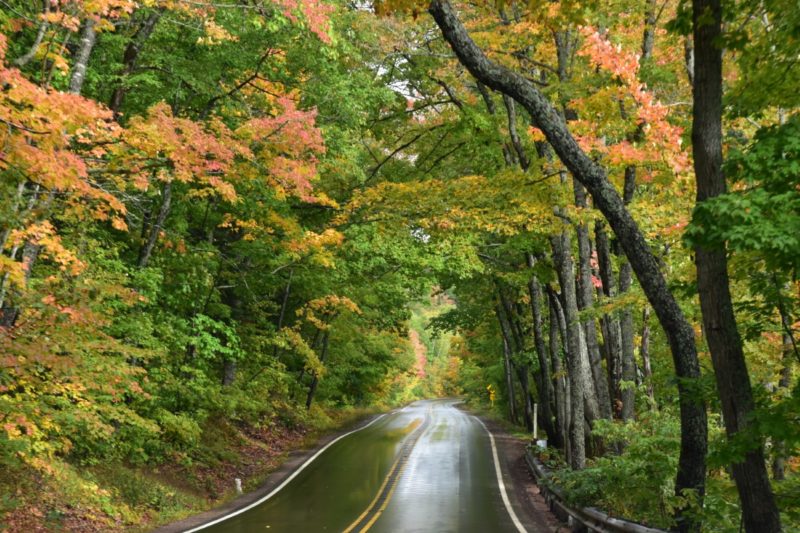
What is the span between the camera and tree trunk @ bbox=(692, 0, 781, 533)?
589 centimetres

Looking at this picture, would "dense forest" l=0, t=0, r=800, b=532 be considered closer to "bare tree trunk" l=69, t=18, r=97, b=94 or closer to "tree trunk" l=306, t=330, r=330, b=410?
"bare tree trunk" l=69, t=18, r=97, b=94

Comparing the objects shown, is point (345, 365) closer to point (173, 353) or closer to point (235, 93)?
point (173, 353)

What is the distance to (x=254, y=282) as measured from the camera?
20.5 metres

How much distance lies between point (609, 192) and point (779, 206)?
2.90 metres

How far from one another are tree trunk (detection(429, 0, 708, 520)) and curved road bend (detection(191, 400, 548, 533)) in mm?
5310

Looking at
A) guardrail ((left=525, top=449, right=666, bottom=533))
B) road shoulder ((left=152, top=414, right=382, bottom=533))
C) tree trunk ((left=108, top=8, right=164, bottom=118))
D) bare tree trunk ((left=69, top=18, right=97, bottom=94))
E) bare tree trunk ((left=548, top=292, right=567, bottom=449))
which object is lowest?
road shoulder ((left=152, top=414, right=382, bottom=533))

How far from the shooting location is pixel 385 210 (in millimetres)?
15336

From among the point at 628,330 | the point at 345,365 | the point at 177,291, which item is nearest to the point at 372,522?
the point at 177,291

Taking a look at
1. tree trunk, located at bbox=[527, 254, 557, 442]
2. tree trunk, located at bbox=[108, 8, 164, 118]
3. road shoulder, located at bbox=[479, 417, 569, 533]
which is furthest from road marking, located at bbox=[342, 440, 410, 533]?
tree trunk, located at bbox=[108, 8, 164, 118]

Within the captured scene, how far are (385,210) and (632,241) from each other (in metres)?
8.54

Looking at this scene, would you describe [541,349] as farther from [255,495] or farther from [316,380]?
[316,380]

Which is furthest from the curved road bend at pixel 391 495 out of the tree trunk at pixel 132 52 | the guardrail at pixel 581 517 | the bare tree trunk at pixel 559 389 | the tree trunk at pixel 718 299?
the tree trunk at pixel 132 52

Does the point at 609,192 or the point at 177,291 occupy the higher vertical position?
the point at 609,192

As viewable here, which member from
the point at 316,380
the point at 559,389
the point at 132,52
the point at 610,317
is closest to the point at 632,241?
the point at 610,317
